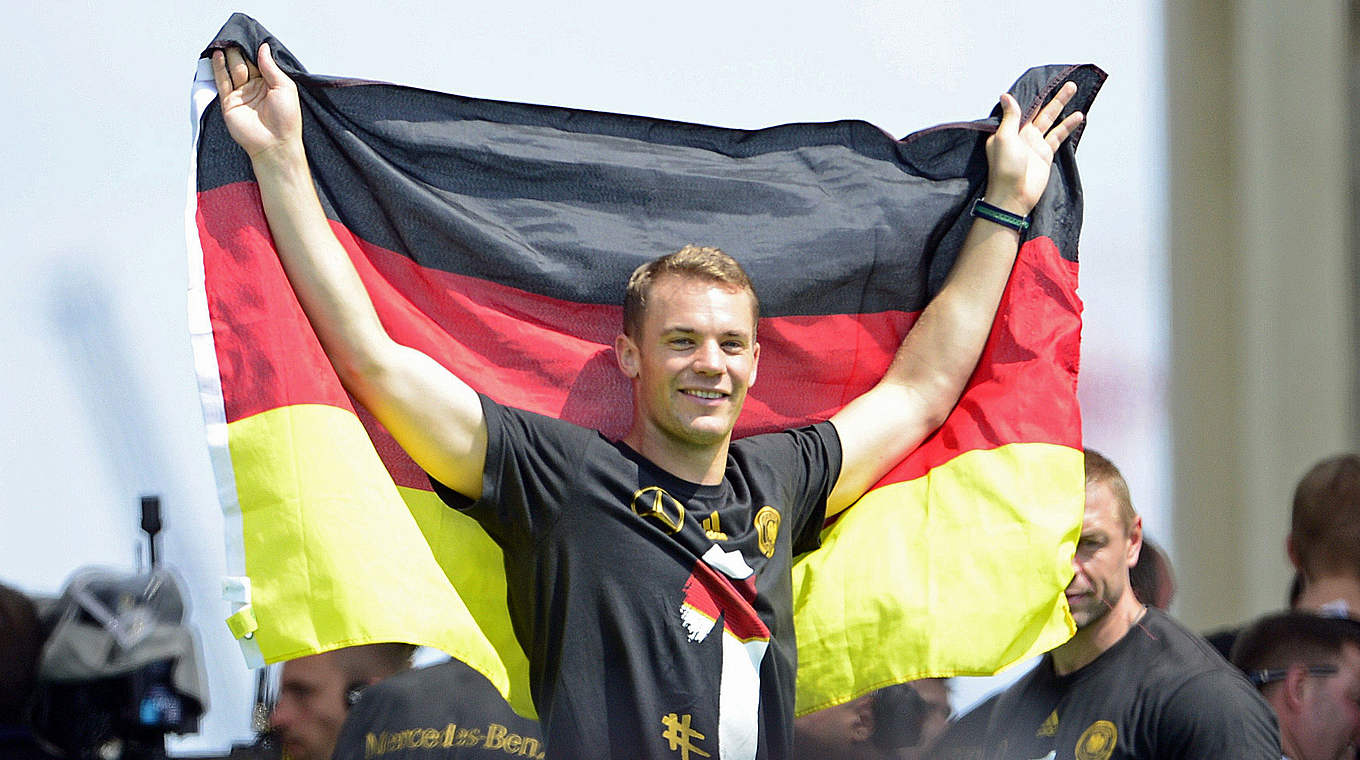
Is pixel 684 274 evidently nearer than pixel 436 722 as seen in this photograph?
Yes

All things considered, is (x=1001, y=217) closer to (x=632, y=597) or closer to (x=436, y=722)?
(x=632, y=597)

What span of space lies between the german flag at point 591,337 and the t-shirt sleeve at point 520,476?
0.45 ft

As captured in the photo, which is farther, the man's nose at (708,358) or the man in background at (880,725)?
the man in background at (880,725)

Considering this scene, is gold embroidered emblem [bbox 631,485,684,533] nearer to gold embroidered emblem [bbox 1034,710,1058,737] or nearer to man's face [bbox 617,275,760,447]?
man's face [bbox 617,275,760,447]

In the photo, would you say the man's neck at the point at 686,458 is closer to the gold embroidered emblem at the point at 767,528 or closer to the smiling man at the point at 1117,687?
the gold embroidered emblem at the point at 767,528

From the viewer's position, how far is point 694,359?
261cm

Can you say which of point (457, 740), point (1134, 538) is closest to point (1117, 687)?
point (1134, 538)

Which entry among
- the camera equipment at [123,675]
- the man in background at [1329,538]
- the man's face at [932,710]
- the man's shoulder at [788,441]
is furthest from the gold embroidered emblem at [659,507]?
the man in background at [1329,538]

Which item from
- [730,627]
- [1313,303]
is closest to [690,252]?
[730,627]

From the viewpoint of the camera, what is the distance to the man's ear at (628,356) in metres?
2.70

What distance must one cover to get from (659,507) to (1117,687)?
1.01 m

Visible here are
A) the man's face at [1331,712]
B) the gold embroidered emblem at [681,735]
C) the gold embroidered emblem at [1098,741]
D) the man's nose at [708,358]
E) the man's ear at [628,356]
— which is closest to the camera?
the gold embroidered emblem at [681,735]

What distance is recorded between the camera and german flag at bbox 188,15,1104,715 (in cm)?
255

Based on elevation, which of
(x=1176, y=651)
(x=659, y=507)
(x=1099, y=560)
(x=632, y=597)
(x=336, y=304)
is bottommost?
(x=1176, y=651)
